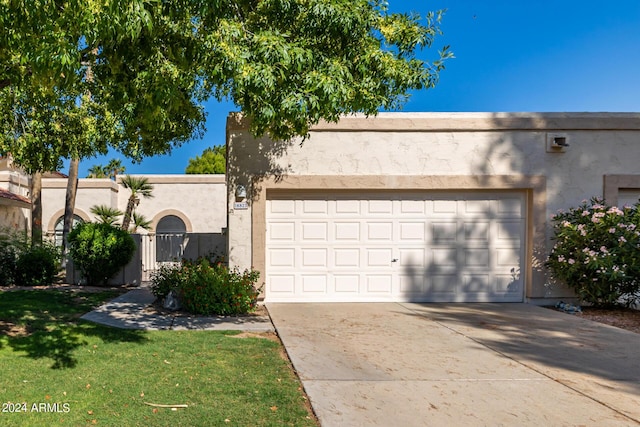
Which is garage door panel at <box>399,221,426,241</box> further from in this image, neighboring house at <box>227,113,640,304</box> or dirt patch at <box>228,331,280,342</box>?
dirt patch at <box>228,331,280,342</box>

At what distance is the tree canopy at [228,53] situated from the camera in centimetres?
446

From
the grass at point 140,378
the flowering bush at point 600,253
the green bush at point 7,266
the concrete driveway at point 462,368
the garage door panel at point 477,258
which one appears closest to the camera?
the grass at point 140,378

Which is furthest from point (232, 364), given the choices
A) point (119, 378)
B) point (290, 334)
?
point (290, 334)

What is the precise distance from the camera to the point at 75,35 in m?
4.63

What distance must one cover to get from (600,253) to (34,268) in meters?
13.6

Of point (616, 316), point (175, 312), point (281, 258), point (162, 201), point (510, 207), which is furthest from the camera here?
point (162, 201)

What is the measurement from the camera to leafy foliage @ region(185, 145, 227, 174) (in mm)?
36594

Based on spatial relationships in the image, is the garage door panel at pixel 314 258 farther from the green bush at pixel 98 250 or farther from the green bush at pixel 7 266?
the green bush at pixel 7 266

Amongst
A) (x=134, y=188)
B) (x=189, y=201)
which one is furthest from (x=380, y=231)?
(x=189, y=201)

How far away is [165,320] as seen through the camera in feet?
24.8

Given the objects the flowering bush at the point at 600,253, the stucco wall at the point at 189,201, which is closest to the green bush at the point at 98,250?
the flowering bush at the point at 600,253

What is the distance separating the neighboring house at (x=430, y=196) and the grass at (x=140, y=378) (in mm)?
3523

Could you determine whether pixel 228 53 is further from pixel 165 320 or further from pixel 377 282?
pixel 377 282

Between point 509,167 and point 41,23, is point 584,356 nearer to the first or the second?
point 509,167
